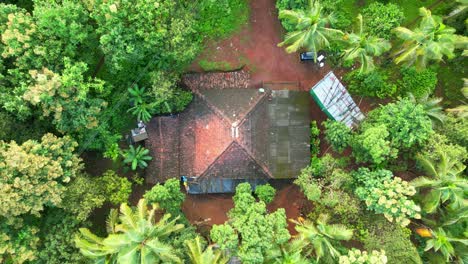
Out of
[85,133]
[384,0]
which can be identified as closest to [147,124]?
[85,133]

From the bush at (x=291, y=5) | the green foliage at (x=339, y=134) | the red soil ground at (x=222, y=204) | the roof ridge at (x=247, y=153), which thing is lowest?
the red soil ground at (x=222, y=204)

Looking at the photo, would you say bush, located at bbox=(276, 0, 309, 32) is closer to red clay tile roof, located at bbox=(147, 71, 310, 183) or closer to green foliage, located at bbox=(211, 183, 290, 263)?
red clay tile roof, located at bbox=(147, 71, 310, 183)

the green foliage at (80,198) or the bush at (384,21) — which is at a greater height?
the bush at (384,21)

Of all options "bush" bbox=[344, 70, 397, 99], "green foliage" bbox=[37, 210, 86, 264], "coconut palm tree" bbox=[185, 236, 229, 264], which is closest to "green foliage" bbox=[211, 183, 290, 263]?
"coconut palm tree" bbox=[185, 236, 229, 264]

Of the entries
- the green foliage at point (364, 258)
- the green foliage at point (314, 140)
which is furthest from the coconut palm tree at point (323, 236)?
the green foliage at point (314, 140)

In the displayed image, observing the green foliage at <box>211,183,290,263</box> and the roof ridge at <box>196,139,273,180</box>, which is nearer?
the green foliage at <box>211,183,290,263</box>

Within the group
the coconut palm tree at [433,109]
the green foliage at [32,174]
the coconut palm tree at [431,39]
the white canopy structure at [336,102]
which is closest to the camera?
the green foliage at [32,174]

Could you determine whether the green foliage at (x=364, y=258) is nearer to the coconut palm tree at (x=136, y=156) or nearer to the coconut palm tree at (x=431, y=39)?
the coconut palm tree at (x=431, y=39)

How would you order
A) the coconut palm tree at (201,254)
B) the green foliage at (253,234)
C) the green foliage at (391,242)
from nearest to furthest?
the coconut palm tree at (201,254)
the green foliage at (253,234)
the green foliage at (391,242)
